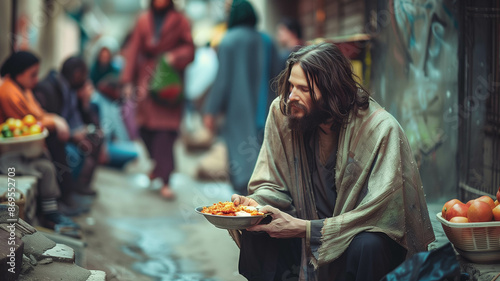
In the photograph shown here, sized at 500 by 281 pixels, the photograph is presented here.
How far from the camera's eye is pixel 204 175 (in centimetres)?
890

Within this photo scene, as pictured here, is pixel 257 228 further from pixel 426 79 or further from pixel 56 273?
pixel 426 79

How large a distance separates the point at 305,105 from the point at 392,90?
1918 millimetres

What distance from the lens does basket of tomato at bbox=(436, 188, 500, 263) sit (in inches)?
134

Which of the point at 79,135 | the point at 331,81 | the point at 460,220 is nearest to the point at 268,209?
the point at 331,81

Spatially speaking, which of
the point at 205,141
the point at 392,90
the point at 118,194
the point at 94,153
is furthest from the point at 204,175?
the point at 392,90

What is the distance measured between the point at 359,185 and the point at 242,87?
397cm

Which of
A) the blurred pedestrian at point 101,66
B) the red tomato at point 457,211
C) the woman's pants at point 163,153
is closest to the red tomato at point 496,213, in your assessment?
the red tomato at point 457,211

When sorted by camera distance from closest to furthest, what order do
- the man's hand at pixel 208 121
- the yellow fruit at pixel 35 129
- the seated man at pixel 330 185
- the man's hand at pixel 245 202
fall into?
1. the seated man at pixel 330 185
2. the man's hand at pixel 245 202
3. the yellow fruit at pixel 35 129
4. the man's hand at pixel 208 121

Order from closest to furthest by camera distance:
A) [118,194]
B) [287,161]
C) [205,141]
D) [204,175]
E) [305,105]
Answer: [305,105], [287,161], [118,194], [204,175], [205,141]

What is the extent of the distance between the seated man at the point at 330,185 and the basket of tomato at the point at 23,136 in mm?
2200

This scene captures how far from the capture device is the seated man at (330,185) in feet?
10.6

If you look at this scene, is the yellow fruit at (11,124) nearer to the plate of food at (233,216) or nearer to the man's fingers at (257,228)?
the plate of food at (233,216)

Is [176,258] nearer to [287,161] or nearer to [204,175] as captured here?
[287,161]

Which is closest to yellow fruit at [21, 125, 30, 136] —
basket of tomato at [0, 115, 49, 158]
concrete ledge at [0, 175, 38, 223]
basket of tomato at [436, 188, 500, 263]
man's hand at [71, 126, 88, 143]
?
basket of tomato at [0, 115, 49, 158]
